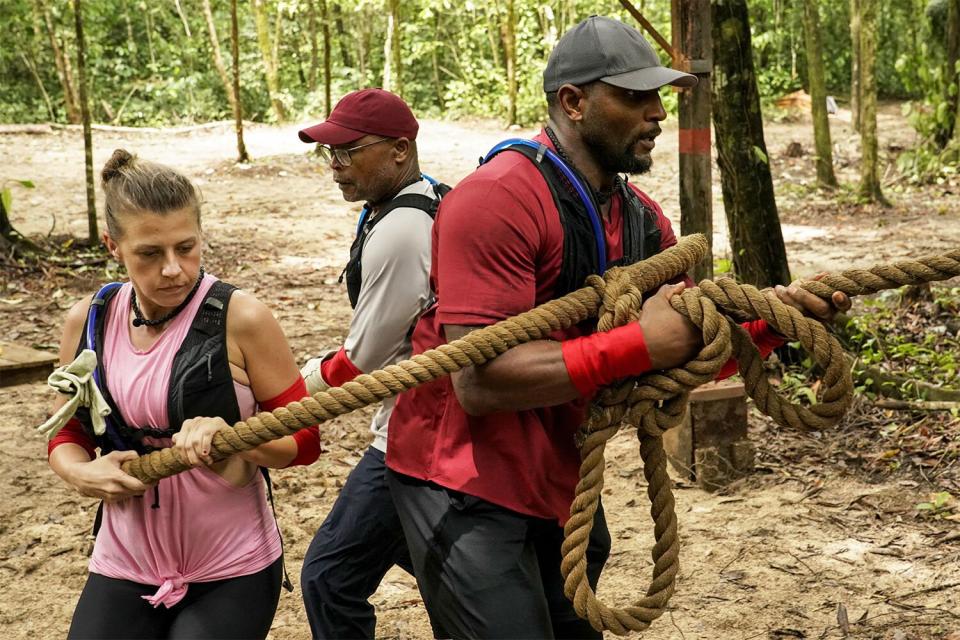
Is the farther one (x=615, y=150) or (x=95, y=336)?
(x=95, y=336)

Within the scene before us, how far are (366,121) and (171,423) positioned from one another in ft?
4.51

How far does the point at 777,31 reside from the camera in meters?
21.5

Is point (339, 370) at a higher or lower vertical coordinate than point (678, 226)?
higher

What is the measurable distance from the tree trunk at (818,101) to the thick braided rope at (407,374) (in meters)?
10.7

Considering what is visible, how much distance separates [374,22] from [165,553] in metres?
25.0

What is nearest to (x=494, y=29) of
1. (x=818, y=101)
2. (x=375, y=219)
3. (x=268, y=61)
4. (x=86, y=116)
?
(x=268, y=61)

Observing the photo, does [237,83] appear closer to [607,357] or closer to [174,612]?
[174,612]

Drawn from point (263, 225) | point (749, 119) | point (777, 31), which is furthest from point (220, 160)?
point (777, 31)

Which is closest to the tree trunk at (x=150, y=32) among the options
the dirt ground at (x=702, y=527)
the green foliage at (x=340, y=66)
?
the green foliage at (x=340, y=66)

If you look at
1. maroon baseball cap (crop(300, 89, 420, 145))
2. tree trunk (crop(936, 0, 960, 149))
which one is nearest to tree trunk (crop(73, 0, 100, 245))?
maroon baseball cap (crop(300, 89, 420, 145))

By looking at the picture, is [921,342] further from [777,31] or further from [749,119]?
[777,31]

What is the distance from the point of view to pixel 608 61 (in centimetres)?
217

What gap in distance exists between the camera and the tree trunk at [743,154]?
5.78 m

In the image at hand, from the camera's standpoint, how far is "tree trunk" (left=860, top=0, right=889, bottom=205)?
1068cm
